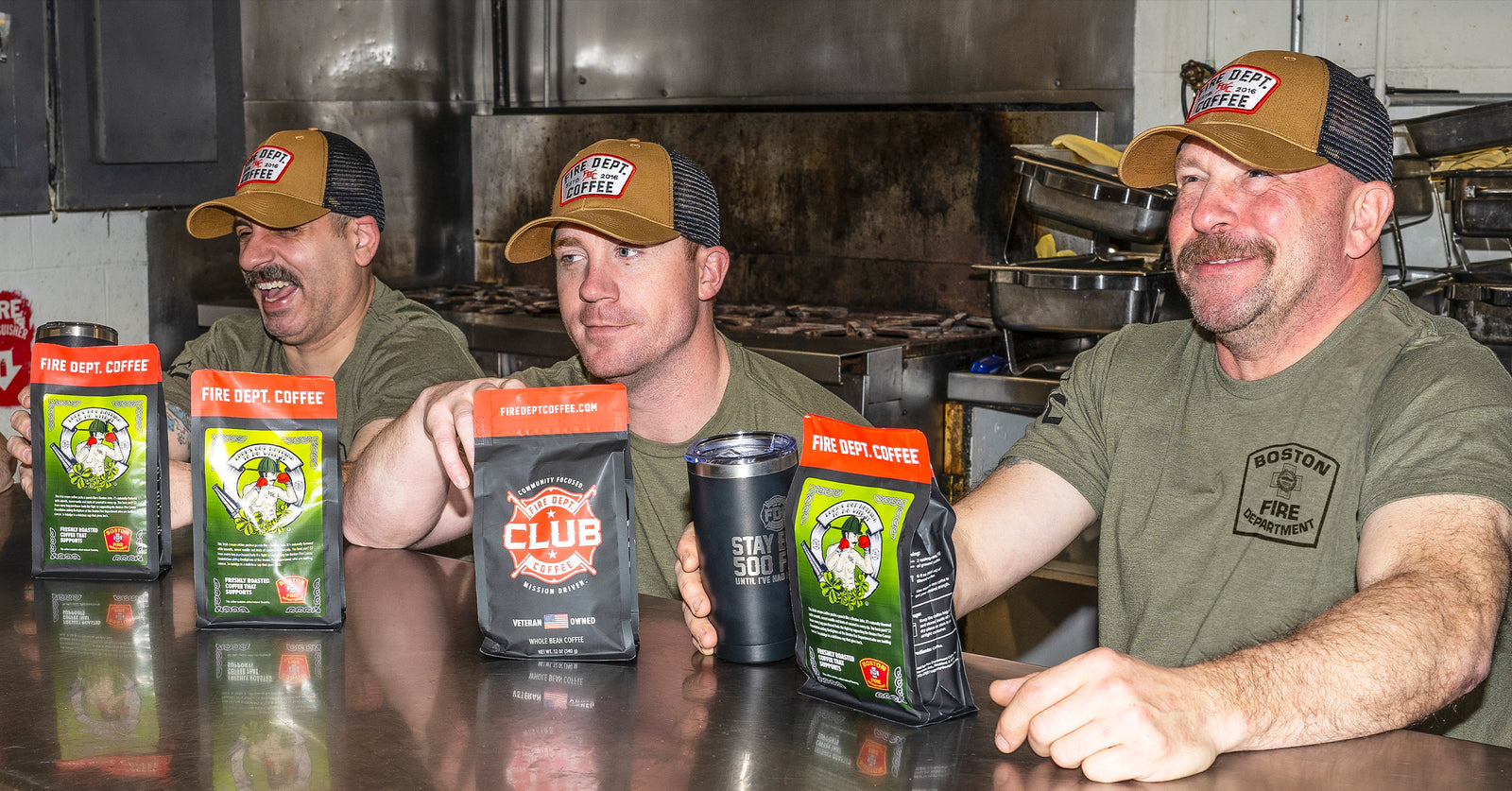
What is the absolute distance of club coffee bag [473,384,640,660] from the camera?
1227mm

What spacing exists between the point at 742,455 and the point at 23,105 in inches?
115

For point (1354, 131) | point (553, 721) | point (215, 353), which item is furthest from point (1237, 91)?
point (215, 353)

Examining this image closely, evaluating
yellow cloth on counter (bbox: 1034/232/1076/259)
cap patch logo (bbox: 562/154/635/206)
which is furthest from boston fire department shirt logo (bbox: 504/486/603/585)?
yellow cloth on counter (bbox: 1034/232/1076/259)

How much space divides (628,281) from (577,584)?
2.08ft

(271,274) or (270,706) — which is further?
(271,274)

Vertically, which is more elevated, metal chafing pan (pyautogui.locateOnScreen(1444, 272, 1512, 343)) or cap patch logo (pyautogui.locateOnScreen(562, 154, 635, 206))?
cap patch logo (pyautogui.locateOnScreen(562, 154, 635, 206))

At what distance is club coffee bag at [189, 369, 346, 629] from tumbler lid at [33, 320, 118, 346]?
A: 1.02ft

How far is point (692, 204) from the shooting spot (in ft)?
5.85

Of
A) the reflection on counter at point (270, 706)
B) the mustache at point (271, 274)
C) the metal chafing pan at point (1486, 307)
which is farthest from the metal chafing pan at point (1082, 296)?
the reflection on counter at point (270, 706)

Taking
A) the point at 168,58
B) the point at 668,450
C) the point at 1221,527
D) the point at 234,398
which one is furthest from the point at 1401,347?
the point at 168,58

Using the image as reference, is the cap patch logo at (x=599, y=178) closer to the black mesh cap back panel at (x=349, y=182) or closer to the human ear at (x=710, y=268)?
the human ear at (x=710, y=268)

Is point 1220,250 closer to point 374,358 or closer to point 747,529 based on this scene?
point 747,529

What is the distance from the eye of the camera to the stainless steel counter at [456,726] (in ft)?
3.26

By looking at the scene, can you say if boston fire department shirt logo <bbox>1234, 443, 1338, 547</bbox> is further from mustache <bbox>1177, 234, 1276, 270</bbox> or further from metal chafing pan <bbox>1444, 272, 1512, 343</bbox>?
metal chafing pan <bbox>1444, 272, 1512, 343</bbox>
